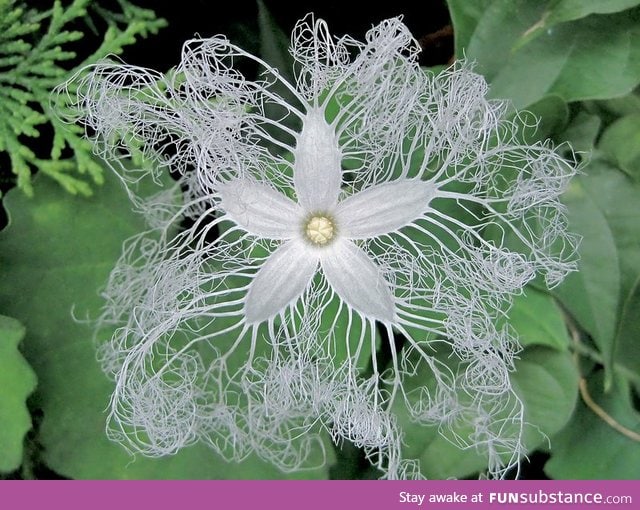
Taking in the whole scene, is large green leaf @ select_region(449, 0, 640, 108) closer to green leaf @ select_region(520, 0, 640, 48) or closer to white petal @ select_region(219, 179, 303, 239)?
green leaf @ select_region(520, 0, 640, 48)

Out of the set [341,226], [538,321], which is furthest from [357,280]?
[538,321]

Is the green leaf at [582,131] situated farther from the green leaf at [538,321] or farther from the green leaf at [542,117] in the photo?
the green leaf at [538,321]

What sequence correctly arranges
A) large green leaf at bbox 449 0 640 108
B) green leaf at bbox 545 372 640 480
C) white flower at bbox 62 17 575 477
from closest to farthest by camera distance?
white flower at bbox 62 17 575 477
large green leaf at bbox 449 0 640 108
green leaf at bbox 545 372 640 480

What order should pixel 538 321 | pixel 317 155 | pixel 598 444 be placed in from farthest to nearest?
pixel 598 444 < pixel 538 321 < pixel 317 155

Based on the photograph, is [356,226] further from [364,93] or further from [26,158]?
[26,158]

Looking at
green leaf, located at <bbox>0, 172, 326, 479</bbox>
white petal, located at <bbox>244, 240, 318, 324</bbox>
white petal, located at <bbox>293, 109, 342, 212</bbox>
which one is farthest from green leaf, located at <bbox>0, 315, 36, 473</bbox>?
white petal, located at <bbox>293, 109, 342, 212</bbox>

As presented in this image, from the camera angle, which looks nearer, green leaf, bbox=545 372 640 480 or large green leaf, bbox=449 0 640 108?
large green leaf, bbox=449 0 640 108

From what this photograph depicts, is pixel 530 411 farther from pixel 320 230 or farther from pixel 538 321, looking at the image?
pixel 320 230
